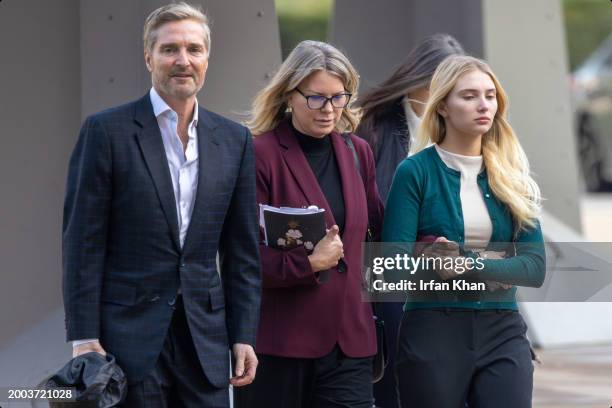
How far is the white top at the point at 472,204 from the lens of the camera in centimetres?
493

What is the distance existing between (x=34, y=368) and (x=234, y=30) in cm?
235

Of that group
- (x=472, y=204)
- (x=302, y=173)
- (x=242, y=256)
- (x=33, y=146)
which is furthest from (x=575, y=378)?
(x=242, y=256)

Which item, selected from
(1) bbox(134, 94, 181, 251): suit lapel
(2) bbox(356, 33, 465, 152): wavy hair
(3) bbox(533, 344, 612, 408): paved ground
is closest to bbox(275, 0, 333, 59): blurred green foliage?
(3) bbox(533, 344, 612, 408): paved ground

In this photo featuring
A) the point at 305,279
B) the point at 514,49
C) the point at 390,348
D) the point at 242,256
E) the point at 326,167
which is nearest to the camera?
A: the point at 242,256

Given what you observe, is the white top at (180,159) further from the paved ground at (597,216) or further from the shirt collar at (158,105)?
the paved ground at (597,216)

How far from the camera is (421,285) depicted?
16.1ft

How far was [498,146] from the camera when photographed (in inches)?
202

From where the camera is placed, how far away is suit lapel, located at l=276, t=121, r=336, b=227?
5020 mm

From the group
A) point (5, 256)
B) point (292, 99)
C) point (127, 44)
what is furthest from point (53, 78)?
point (292, 99)

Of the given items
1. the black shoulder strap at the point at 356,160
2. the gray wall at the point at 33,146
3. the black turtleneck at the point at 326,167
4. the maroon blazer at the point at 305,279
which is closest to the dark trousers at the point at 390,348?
the black shoulder strap at the point at 356,160

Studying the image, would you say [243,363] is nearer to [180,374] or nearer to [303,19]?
[180,374]

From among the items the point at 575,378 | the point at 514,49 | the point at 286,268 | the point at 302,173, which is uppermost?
the point at 514,49

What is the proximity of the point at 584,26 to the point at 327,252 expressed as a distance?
47.7 metres

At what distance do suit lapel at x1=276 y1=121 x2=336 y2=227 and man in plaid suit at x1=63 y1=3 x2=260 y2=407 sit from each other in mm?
529
